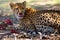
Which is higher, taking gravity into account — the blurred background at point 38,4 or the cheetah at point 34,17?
the blurred background at point 38,4

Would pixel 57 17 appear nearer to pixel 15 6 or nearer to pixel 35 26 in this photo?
pixel 35 26

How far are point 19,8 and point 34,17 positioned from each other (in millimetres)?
189

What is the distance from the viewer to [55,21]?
1.73 m

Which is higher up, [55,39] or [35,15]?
[35,15]

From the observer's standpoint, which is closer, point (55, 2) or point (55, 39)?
point (55, 39)

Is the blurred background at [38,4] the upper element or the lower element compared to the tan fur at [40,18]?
upper

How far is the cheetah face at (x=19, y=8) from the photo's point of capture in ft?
5.72

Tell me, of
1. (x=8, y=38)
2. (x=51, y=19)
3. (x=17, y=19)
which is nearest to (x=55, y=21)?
(x=51, y=19)

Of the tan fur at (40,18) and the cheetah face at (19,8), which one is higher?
the cheetah face at (19,8)

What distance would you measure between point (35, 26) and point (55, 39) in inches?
9.8

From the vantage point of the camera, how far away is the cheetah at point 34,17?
1.73m

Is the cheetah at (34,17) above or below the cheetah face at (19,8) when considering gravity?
below

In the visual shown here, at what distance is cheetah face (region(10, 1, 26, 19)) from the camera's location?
5.72ft

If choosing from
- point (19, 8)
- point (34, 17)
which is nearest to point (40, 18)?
point (34, 17)
